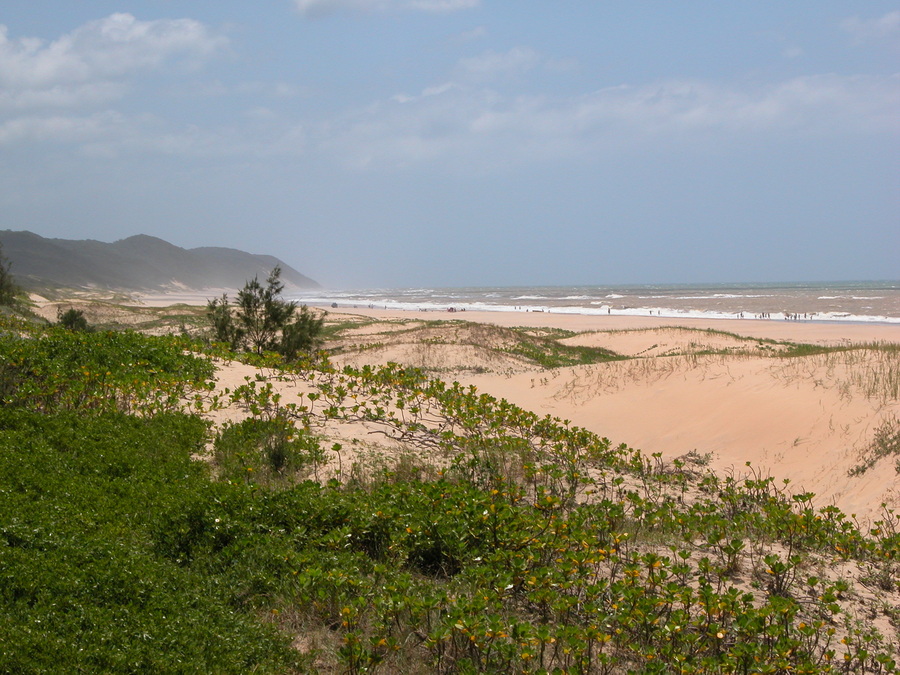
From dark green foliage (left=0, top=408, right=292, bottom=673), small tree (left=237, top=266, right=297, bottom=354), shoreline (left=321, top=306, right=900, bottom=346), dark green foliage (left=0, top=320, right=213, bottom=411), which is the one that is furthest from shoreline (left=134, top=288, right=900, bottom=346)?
dark green foliage (left=0, top=408, right=292, bottom=673)

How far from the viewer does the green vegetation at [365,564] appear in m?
3.29

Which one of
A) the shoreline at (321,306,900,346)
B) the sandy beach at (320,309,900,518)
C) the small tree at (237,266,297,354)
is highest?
the small tree at (237,266,297,354)

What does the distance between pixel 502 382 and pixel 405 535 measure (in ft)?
42.4

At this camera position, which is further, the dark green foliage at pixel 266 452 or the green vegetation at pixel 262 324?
the green vegetation at pixel 262 324

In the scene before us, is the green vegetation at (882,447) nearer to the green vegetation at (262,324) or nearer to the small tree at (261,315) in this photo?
the green vegetation at (262,324)

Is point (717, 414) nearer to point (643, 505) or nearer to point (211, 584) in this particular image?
point (643, 505)

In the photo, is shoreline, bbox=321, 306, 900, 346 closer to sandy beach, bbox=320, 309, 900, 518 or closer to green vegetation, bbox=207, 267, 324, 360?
sandy beach, bbox=320, 309, 900, 518

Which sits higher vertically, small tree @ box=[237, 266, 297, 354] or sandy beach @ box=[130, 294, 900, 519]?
small tree @ box=[237, 266, 297, 354]

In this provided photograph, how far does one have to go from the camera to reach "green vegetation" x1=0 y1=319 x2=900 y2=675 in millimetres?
3295

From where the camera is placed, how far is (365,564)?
14.5ft

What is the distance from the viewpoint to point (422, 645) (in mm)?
3537

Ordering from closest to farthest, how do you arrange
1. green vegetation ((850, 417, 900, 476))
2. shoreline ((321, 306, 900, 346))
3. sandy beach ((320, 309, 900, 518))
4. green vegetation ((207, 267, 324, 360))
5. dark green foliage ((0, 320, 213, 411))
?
dark green foliage ((0, 320, 213, 411)) < green vegetation ((850, 417, 900, 476)) < sandy beach ((320, 309, 900, 518)) < green vegetation ((207, 267, 324, 360)) < shoreline ((321, 306, 900, 346))

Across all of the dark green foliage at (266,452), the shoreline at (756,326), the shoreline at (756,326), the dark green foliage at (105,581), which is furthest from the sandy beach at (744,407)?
the shoreline at (756,326)

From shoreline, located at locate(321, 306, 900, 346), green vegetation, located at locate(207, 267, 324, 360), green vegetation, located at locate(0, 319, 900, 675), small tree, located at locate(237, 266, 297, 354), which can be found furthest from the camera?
shoreline, located at locate(321, 306, 900, 346)
